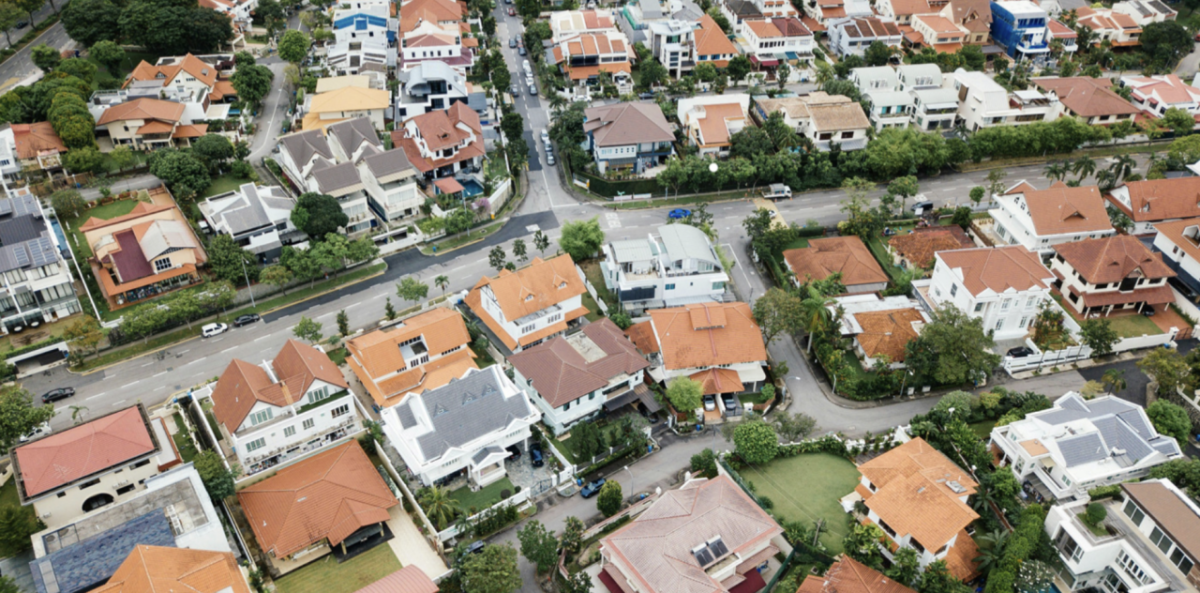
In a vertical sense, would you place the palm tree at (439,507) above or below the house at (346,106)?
below

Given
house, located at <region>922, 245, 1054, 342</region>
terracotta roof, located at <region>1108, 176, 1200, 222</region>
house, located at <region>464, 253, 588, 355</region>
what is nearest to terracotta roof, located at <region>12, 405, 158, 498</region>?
house, located at <region>464, 253, 588, 355</region>

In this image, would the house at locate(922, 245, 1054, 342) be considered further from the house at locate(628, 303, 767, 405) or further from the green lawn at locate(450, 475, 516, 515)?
the green lawn at locate(450, 475, 516, 515)

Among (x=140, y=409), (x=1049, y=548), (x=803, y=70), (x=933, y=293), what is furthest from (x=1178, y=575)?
(x=803, y=70)

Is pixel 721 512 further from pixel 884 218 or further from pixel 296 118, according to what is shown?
pixel 296 118

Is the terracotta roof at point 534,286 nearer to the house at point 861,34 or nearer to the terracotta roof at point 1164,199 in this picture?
the terracotta roof at point 1164,199

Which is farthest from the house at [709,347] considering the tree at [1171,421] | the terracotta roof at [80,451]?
the terracotta roof at [80,451]

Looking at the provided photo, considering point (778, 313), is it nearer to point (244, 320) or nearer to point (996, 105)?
point (244, 320)
